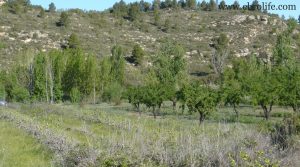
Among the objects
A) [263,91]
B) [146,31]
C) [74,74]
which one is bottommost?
[74,74]

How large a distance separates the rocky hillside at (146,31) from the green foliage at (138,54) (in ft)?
10.0

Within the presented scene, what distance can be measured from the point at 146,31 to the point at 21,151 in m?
80.6

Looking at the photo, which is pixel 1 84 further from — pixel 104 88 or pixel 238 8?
pixel 238 8

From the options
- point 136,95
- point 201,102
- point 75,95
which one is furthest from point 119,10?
point 201,102

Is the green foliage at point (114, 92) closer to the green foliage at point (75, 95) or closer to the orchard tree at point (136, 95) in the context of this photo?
the green foliage at point (75, 95)

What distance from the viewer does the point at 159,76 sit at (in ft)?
181

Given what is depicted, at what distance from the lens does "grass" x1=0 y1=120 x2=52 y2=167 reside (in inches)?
476

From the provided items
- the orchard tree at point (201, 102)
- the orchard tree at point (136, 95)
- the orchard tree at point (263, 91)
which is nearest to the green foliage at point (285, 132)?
the orchard tree at point (201, 102)

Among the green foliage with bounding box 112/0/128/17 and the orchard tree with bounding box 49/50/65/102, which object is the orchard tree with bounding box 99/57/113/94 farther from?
the green foliage with bounding box 112/0/128/17

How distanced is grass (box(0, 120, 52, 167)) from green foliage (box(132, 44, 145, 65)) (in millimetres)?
55073

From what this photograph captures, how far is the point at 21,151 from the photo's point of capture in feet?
45.4

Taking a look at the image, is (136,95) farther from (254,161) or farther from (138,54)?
→ (138,54)

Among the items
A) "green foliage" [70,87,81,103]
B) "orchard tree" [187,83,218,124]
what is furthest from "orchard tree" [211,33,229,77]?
"orchard tree" [187,83,218,124]

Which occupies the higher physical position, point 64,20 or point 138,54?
point 64,20
